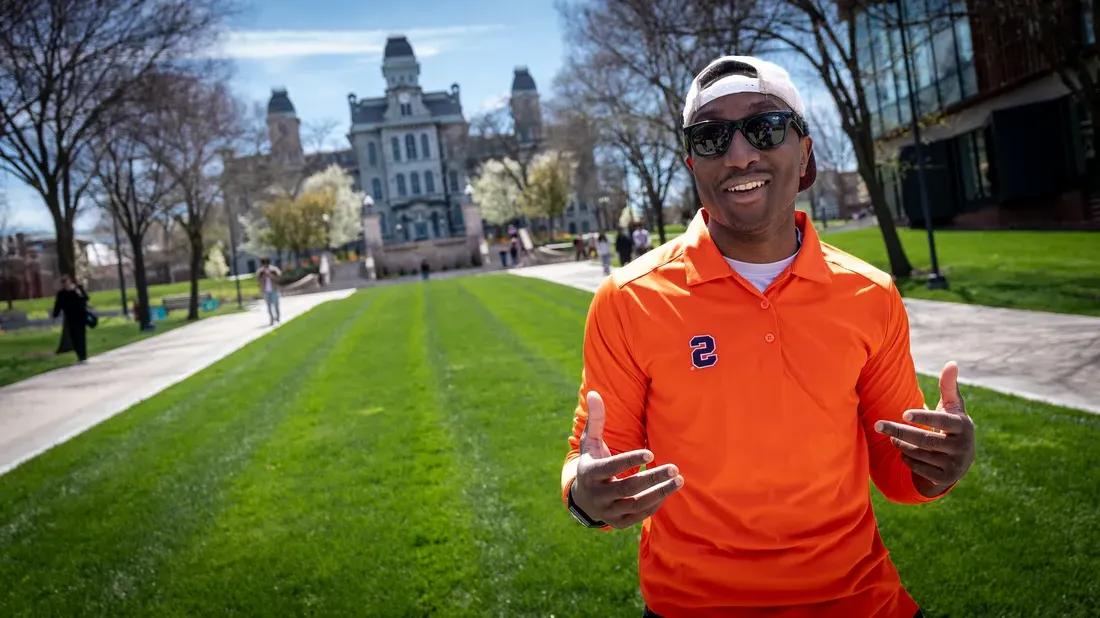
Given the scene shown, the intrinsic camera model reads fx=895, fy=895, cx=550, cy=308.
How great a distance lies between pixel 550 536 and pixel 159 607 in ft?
7.62

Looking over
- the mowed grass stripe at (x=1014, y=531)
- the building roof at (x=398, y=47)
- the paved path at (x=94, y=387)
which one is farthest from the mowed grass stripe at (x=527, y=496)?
the building roof at (x=398, y=47)

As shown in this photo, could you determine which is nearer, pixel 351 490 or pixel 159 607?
pixel 159 607

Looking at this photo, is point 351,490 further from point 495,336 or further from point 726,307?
point 495,336

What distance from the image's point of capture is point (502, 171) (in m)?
81.6

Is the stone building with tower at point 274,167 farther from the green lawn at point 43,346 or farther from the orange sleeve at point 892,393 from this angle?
the orange sleeve at point 892,393

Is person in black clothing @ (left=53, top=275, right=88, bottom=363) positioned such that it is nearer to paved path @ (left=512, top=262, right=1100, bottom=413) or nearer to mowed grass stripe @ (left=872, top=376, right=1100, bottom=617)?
paved path @ (left=512, top=262, right=1100, bottom=413)

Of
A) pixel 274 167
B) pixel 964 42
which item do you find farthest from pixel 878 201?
pixel 274 167

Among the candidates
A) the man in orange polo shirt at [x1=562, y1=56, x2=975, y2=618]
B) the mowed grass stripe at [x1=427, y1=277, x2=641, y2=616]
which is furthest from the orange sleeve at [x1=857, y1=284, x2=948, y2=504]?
the mowed grass stripe at [x1=427, y1=277, x2=641, y2=616]

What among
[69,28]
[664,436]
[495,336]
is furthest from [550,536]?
[69,28]

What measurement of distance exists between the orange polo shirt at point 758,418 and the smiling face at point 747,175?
118mm

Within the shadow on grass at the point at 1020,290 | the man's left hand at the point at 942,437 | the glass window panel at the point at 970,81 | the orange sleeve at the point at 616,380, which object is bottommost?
the shadow on grass at the point at 1020,290

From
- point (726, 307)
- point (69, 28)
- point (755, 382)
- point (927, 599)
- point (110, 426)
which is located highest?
point (69, 28)

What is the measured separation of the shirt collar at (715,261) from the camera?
2404mm

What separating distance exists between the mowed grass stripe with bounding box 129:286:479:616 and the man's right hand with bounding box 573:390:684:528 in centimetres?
295
